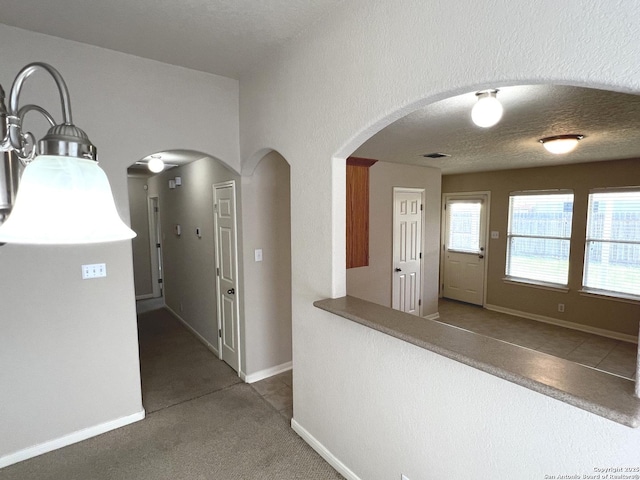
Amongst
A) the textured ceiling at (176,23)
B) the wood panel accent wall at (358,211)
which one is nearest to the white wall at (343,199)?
the textured ceiling at (176,23)

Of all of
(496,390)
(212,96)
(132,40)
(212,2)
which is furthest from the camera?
(212,96)

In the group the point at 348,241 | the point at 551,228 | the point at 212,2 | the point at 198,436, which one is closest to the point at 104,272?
the point at 198,436

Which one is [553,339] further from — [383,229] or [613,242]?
[383,229]

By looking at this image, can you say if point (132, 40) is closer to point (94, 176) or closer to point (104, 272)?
point (104, 272)

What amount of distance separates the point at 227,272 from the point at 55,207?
112 inches

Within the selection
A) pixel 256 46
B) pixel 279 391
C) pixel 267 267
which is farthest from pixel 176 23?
pixel 279 391

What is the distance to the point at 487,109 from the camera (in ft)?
6.81

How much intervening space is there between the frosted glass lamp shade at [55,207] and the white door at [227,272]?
2469 millimetres

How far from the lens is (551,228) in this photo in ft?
17.4

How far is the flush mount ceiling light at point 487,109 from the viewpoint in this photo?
2070 millimetres

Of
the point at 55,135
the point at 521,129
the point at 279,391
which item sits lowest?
the point at 279,391

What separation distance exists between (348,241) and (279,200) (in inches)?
45.6

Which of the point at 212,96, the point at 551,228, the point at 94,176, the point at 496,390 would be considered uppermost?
the point at 212,96

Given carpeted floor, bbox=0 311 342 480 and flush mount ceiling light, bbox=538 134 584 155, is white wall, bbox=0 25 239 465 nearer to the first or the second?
carpeted floor, bbox=0 311 342 480
